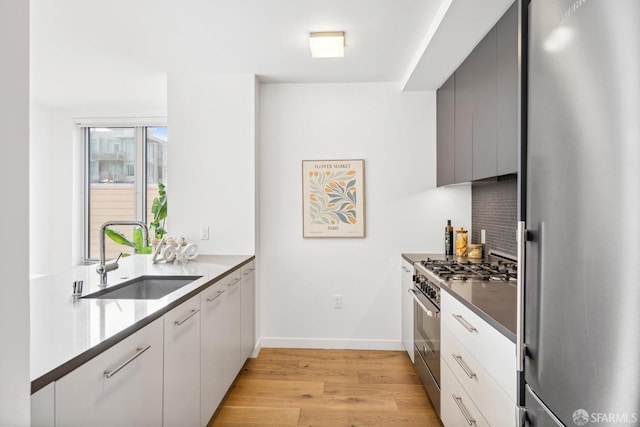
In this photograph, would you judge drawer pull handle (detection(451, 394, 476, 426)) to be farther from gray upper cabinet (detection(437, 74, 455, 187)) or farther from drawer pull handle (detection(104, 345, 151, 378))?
gray upper cabinet (detection(437, 74, 455, 187))

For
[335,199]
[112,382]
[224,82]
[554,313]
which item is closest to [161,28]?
[224,82]

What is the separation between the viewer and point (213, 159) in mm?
3381

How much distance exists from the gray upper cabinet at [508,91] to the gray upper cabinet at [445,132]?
0.89 meters

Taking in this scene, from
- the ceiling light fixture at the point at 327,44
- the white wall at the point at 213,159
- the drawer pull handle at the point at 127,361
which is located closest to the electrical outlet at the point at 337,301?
the white wall at the point at 213,159

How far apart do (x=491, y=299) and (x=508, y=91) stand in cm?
108

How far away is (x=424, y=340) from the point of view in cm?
266

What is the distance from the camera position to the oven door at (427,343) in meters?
2.32

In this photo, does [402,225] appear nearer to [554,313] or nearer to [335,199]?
[335,199]

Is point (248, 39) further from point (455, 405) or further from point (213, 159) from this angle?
point (455, 405)

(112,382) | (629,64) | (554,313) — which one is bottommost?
(112,382)

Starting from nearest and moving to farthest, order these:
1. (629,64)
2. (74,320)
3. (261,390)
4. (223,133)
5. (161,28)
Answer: (629,64)
(74,320)
(161,28)
(261,390)
(223,133)

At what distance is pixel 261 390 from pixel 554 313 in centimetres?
236

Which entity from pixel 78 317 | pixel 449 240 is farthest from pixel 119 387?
pixel 449 240

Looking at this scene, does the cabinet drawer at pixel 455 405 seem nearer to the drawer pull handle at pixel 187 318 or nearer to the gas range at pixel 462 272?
the gas range at pixel 462 272
